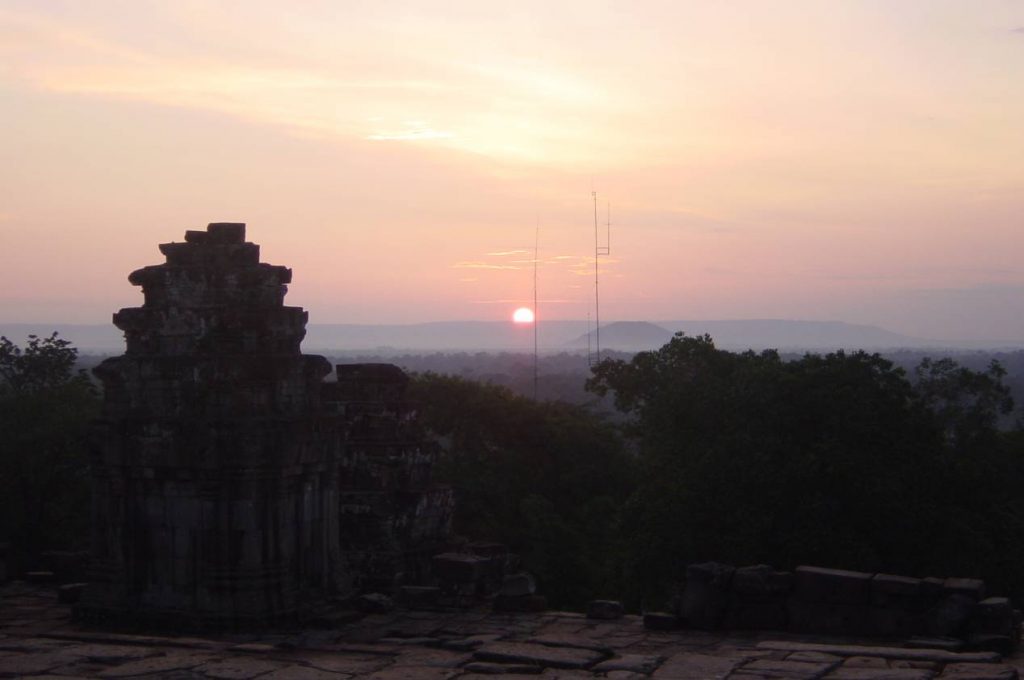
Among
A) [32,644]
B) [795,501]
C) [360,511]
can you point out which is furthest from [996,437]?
[32,644]

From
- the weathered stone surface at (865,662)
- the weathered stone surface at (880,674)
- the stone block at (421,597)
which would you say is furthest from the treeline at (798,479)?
the weathered stone surface at (880,674)

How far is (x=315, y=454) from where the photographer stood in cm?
1270

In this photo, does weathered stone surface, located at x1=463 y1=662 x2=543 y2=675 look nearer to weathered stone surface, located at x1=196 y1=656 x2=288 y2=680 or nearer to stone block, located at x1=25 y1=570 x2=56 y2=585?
weathered stone surface, located at x1=196 y1=656 x2=288 y2=680

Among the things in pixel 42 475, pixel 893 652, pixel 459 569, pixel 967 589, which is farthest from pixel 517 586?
pixel 42 475

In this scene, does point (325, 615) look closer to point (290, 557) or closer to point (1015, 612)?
point (290, 557)

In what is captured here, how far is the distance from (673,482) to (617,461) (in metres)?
12.6

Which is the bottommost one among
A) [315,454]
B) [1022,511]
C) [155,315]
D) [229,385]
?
[1022,511]

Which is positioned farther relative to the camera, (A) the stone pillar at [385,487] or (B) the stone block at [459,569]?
(A) the stone pillar at [385,487]

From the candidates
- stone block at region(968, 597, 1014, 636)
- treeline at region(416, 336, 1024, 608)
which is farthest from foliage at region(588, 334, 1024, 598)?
stone block at region(968, 597, 1014, 636)

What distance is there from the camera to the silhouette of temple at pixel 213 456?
1201 cm

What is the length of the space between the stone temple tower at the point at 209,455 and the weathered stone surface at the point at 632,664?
3908 millimetres

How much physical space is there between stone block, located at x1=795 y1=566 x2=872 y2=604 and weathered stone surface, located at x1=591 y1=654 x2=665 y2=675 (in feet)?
6.29

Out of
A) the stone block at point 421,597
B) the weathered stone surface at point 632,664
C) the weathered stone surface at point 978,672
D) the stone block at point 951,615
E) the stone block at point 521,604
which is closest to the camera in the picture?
the weathered stone surface at point 978,672

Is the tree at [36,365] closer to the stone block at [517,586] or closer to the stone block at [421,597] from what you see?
the stone block at [421,597]
